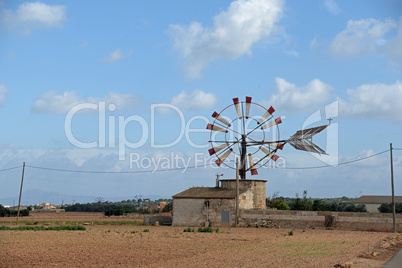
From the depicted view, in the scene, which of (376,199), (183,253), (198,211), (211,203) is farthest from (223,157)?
(376,199)

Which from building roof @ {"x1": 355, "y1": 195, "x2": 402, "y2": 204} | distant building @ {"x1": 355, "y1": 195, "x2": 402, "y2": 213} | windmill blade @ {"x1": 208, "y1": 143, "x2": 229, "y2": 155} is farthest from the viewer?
building roof @ {"x1": 355, "y1": 195, "x2": 402, "y2": 204}

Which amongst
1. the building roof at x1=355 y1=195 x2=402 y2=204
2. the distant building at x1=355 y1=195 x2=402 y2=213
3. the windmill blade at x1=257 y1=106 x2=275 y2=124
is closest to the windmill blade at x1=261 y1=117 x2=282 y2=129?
the windmill blade at x1=257 y1=106 x2=275 y2=124

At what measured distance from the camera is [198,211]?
116 feet

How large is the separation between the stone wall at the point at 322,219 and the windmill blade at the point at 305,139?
5699 millimetres

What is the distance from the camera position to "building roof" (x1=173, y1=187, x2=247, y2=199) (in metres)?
35.2

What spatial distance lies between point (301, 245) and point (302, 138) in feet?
57.5

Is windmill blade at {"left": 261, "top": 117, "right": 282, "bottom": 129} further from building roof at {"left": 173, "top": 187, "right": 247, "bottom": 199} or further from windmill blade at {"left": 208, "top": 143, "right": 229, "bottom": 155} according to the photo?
building roof at {"left": 173, "top": 187, "right": 247, "bottom": 199}

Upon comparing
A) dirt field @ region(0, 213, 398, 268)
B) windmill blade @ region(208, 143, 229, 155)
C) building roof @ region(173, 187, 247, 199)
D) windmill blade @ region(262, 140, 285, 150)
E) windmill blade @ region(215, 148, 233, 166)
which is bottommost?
dirt field @ region(0, 213, 398, 268)

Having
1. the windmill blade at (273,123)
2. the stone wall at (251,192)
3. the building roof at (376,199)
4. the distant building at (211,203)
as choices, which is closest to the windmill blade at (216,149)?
the stone wall at (251,192)

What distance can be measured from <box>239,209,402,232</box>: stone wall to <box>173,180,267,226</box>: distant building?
4.56ft

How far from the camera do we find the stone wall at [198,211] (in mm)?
34781

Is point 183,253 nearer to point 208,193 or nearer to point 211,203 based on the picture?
point 211,203

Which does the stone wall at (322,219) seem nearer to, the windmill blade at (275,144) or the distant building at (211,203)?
the distant building at (211,203)

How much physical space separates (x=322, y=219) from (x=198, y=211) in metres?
9.08
